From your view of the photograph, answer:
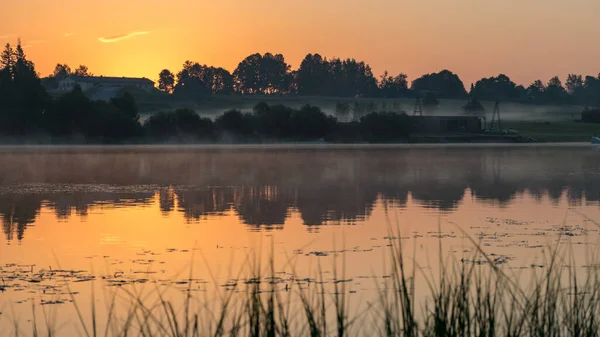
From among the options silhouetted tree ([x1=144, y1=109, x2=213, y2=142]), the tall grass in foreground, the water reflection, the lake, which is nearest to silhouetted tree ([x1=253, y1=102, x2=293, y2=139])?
silhouetted tree ([x1=144, y1=109, x2=213, y2=142])

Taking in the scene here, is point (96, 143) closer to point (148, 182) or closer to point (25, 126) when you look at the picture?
point (25, 126)

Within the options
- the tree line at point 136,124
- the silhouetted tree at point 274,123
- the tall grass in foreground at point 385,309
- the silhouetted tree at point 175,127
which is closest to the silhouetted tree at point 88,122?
the tree line at point 136,124

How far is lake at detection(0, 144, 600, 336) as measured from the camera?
16.0 meters

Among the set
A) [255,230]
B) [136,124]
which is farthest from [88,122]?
[255,230]

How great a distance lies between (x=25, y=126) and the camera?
155125mm

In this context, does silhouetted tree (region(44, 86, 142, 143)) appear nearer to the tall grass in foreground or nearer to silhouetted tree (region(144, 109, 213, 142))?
silhouetted tree (region(144, 109, 213, 142))

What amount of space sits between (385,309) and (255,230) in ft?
47.7

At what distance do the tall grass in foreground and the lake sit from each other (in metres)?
0.32

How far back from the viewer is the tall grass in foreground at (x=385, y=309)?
365 inches

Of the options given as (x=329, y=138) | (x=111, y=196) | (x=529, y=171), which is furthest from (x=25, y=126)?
(x=111, y=196)

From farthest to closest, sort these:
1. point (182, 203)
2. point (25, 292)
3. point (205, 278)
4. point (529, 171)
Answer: point (529, 171)
point (182, 203)
point (205, 278)
point (25, 292)

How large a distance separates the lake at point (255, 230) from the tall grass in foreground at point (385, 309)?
1.04 ft

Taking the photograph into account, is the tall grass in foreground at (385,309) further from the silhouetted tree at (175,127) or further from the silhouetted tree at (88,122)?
the silhouetted tree at (175,127)

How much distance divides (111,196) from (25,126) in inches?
4878
